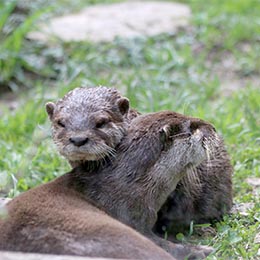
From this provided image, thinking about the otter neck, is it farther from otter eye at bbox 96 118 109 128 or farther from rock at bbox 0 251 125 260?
rock at bbox 0 251 125 260

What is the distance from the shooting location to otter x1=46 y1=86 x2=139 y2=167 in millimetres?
4910

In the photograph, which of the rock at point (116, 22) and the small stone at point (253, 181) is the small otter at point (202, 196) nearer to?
the small stone at point (253, 181)

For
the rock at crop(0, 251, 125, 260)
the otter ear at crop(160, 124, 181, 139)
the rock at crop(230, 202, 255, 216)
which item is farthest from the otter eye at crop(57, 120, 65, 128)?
the rock at crop(230, 202, 255, 216)

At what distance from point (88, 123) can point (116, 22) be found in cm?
510

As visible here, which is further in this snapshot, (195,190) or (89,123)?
(195,190)

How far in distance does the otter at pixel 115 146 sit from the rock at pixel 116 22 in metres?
4.15

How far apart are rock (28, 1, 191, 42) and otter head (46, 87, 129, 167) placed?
4212 millimetres

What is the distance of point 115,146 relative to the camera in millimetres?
5066

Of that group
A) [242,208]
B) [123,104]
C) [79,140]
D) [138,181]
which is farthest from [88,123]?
[242,208]

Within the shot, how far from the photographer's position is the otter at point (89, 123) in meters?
4.91

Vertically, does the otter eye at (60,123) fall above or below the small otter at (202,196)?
above

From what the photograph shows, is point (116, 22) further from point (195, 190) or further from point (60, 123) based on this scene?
point (60, 123)

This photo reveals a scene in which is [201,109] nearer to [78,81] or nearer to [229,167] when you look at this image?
[78,81]

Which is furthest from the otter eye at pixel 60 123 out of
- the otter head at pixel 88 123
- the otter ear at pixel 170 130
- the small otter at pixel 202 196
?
the small otter at pixel 202 196
